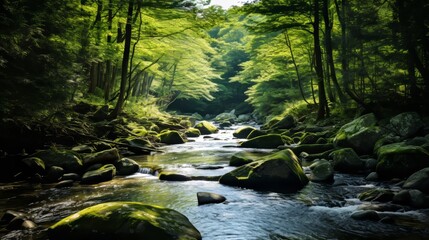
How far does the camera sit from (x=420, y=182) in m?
6.94

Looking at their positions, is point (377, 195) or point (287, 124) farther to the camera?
point (287, 124)

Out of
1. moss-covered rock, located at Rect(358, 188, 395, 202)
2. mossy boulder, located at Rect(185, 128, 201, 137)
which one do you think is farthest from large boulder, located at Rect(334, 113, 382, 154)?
mossy boulder, located at Rect(185, 128, 201, 137)

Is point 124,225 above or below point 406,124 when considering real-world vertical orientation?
below

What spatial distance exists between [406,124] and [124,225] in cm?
932

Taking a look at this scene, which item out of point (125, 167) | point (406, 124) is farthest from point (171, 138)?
point (406, 124)

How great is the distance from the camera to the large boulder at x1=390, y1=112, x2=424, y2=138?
10.4 m

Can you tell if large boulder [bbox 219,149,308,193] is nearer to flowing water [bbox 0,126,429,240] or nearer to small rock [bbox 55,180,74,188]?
flowing water [bbox 0,126,429,240]

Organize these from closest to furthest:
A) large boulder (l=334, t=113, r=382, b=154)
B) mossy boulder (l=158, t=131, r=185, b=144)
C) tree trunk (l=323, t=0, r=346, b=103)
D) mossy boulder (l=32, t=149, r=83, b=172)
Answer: mossy boulder (l=32, t=149, r=83, b=172)
large boulder (l=334, t=113, r=382, b=154)
tree trunk (l=323, t=0, r=346, b=103)
mossy boulder (l=158, t=131, r=185, b=144)

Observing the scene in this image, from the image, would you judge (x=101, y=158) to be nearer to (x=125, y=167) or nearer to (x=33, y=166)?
(x=125, y=167)

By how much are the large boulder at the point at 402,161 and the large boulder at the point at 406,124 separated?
2.05 meters

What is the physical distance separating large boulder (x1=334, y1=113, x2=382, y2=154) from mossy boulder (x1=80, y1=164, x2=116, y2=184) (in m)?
7.49

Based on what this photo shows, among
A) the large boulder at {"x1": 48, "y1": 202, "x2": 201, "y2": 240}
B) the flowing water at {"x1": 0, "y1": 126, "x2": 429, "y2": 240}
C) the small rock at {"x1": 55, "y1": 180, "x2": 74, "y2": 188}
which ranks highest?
the large boulder at {"x1": 48, "y1": 202, "x2": 201, "y2": 240}

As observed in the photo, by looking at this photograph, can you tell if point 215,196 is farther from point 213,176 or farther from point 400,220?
point 400,220

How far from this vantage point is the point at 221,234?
5.39 m
